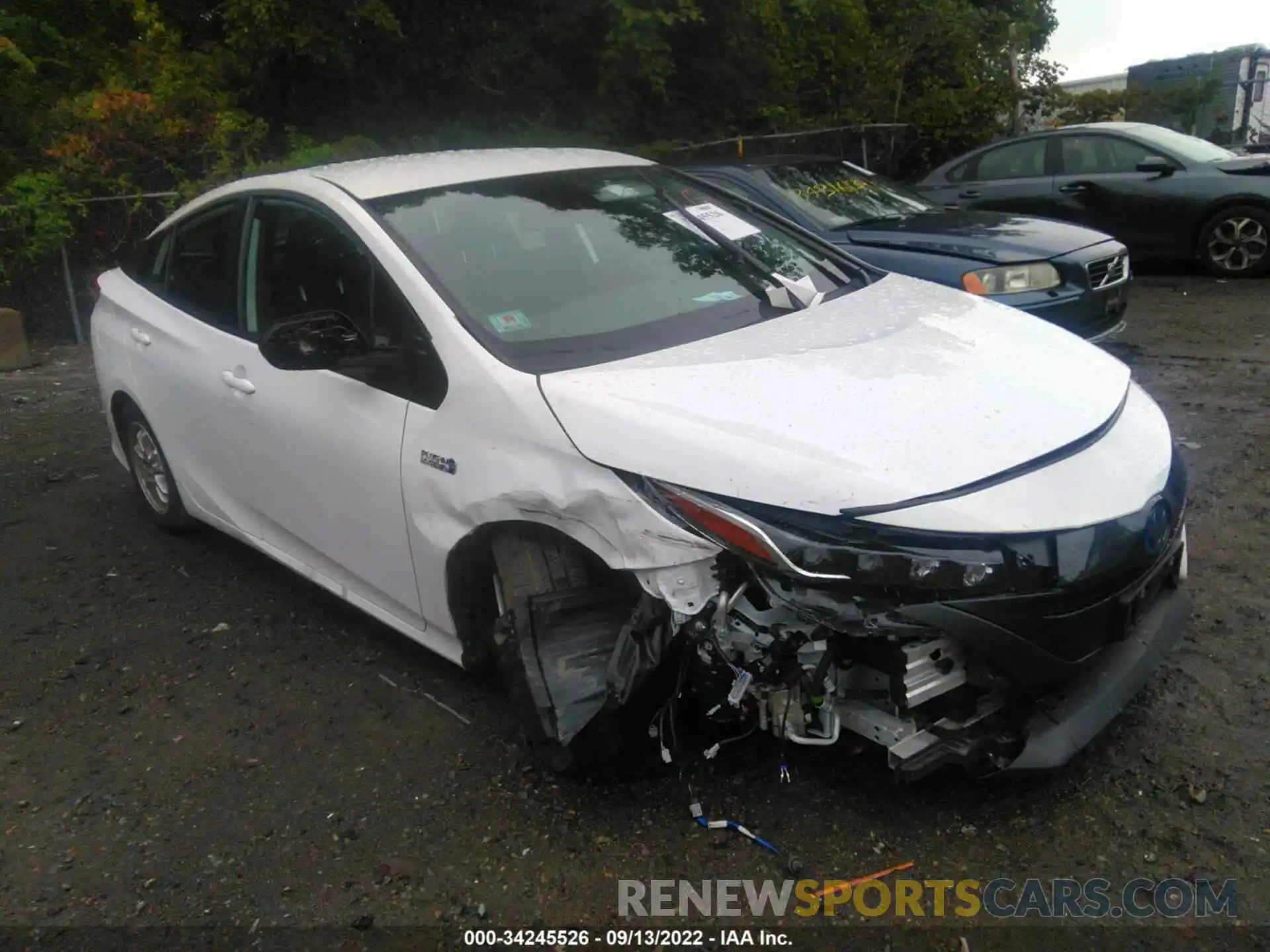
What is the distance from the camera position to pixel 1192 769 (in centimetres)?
302

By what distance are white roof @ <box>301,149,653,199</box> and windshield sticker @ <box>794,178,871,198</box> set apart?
120 inches

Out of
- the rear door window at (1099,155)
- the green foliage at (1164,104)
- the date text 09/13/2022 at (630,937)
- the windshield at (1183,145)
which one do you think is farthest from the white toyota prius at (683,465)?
the green foliage at (1164,104)

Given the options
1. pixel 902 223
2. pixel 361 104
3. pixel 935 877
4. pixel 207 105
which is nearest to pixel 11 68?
pixel 207 105

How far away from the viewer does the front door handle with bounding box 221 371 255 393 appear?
3924 mm

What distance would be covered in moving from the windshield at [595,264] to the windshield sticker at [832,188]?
10.8 ft

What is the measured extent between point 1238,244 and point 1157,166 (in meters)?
0.98

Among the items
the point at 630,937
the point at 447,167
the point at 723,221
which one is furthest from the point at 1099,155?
the point at 630,937

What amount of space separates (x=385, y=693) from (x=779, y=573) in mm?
1733

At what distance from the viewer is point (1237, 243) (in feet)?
32.1

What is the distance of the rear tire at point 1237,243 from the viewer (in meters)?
9.61

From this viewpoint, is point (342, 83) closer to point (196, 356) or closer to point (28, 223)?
point (28, 223)

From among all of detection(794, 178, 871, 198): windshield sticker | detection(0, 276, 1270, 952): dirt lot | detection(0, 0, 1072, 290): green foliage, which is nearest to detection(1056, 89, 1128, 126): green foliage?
detection(0, 0, 1072, 290): green foliage

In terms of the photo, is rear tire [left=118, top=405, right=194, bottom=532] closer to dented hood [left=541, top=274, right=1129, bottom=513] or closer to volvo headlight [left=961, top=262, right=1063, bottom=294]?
dented hood [left=541, top=274, right=1129, bottom=513]

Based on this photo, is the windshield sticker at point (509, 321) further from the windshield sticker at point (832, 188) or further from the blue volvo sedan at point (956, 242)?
the windshield sticker at point (832, 188)
